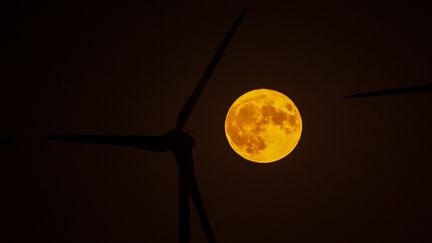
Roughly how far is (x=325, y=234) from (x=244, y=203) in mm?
1882

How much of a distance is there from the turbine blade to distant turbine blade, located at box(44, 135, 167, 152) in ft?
1.02

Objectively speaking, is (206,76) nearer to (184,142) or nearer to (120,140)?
(184,142)

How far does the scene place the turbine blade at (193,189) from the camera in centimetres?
604

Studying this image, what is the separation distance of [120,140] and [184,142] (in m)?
0.91

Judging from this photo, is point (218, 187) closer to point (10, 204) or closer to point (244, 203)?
point (244, 203)

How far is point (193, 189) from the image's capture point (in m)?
6.02

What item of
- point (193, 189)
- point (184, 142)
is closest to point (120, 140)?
point (184, 142)

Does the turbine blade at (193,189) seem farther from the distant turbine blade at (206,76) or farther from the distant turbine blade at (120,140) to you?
the distant turbine blade at (206,76)

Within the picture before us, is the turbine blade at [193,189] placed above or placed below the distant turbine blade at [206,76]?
below

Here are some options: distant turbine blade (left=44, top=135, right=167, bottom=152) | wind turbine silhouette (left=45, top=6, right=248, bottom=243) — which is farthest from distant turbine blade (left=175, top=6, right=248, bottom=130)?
distant turbine blade (left=44, top=135, right=167, bottom=152)

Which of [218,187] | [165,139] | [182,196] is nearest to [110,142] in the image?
→ [165,139]

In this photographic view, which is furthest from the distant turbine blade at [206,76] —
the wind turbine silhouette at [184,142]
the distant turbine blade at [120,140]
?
the distant turbine blade at [120,140]

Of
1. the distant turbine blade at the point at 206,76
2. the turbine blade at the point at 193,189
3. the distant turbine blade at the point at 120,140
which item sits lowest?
the turbine blade at the point at 193,189

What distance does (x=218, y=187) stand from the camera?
9188 mm
